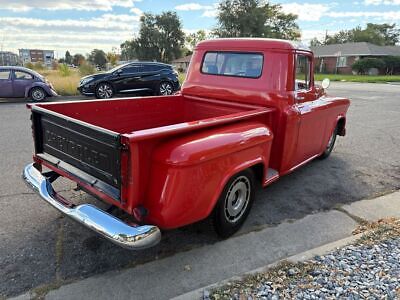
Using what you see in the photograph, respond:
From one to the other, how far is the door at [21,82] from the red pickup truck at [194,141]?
32.7 feet

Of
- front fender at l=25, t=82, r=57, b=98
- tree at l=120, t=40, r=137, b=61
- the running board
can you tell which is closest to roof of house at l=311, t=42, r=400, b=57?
tree at l=120, t=40, r=137, b=61

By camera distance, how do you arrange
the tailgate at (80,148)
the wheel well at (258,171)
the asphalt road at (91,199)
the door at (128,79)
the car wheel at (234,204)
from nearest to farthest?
the tailgate at (80,148), the asphalt road at (91,199), the car wheel at (234,204), the wheel well at (258,171), the door at (128,79)

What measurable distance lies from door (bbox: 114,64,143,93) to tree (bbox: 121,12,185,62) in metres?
40.5

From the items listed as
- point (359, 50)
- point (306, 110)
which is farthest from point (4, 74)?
point (359, 50)

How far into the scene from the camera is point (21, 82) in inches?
494

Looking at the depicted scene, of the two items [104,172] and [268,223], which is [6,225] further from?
[268,223]

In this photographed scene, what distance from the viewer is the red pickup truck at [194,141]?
103 inches

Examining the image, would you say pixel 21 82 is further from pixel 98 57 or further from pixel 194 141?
pixel 98 57

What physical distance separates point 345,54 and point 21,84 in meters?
53.5

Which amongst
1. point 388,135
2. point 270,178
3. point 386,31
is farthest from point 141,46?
point 386,31

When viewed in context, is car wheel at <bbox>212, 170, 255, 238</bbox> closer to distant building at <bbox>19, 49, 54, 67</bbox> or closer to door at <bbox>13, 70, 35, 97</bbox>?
door at <bbox>13, 70, 35, 97</bbox>

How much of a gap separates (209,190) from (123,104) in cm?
196

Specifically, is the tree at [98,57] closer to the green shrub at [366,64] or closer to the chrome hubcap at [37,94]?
the green shrub at [366,64]

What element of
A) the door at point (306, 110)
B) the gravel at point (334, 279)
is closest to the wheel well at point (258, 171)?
the door at point (306, 110)
